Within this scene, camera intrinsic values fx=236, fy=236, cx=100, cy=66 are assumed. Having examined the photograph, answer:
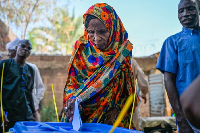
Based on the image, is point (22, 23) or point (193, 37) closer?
point (193, 37)

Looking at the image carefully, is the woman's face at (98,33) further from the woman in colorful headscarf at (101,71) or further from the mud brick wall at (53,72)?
the mud brick wall at (53,72)

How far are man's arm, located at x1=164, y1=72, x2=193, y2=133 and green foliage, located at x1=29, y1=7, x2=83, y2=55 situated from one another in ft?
64.6

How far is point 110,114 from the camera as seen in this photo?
1857mm

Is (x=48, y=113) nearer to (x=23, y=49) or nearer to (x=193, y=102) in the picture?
(x=23, y=49)

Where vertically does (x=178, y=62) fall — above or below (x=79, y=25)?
below

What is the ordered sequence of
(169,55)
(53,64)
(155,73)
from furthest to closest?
(155,73) → (53,64) → (169,55)

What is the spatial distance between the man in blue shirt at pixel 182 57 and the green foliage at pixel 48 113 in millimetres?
5830

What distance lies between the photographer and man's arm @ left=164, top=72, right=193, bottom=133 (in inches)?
68.2

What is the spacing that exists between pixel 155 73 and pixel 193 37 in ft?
21.4

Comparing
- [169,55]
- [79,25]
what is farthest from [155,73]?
[79,25]

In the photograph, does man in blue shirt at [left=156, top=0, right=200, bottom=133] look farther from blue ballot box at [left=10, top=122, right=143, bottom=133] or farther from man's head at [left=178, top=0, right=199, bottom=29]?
blue ballot box at [left=10, top=122, right=143, bottom=133]

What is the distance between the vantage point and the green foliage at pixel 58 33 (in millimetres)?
22438

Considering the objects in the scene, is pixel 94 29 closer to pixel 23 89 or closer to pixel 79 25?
pixel 23 89

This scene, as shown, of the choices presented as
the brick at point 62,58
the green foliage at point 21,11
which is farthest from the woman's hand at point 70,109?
the green foliage at point 21,11
